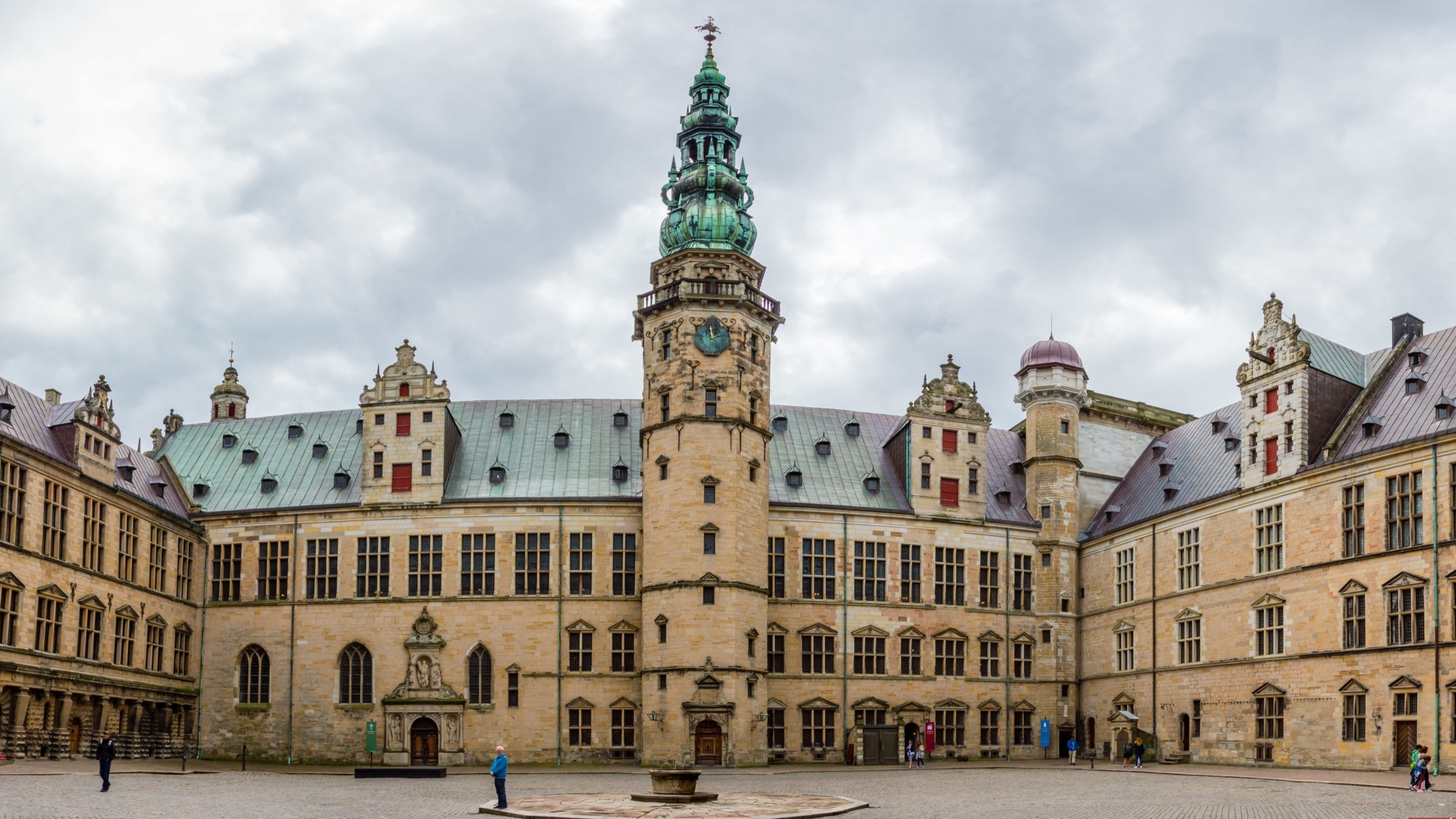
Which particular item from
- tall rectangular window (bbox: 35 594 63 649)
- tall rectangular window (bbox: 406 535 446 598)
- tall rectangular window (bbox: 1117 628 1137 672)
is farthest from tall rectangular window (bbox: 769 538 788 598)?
tall rectangular window (bbox: 35 594 63 649)

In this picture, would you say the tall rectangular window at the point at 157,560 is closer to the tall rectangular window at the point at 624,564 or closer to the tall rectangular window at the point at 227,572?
the tall rectangular window at the point at 227,572

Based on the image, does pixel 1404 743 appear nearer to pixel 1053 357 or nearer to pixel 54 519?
pixel 1053 357

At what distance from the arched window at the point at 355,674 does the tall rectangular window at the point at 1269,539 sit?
3899cm

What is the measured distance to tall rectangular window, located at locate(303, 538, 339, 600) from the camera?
237 feet

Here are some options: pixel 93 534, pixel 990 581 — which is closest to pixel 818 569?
pixel 990 581

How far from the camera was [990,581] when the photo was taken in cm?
7606

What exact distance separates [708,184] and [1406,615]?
3730 cm

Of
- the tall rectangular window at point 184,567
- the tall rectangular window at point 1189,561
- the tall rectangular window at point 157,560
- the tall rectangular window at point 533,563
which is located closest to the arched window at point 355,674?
the tall rectangular window at point 533,563

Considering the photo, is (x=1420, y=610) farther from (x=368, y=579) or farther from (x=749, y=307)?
(x=368, y=579)

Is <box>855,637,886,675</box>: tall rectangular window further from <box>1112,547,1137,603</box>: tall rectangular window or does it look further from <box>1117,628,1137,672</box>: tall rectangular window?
<box>1112,547,1137,603</box>: tall rectangular window

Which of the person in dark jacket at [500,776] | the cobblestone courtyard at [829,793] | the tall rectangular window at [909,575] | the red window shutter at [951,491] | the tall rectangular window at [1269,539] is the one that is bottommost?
the cobblestone courtyard at [829,793]

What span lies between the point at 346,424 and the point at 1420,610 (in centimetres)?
5049

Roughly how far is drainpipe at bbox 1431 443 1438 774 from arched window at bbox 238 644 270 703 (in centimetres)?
4931

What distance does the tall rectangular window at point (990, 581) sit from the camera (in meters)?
75.8
